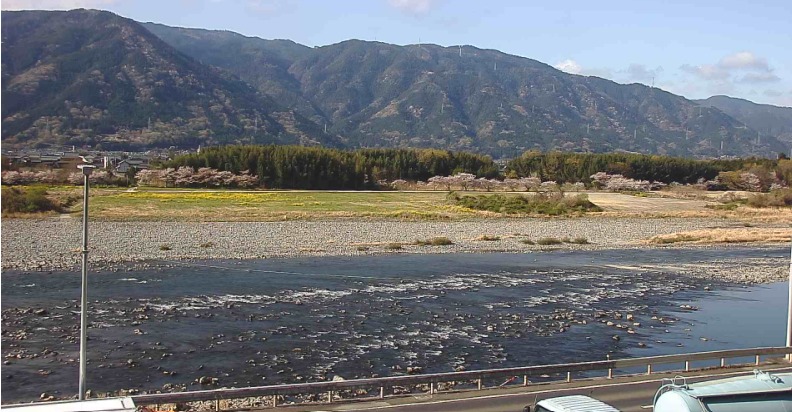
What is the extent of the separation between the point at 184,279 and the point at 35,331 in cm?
1088

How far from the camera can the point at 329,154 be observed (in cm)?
10838

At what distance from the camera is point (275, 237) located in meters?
50.8

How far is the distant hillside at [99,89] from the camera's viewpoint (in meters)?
68.8

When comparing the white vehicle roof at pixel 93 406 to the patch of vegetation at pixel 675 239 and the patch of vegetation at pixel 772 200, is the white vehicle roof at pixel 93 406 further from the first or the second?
the patch of vegetation at pixel 772 200

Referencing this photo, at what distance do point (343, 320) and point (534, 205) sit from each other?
53.5m

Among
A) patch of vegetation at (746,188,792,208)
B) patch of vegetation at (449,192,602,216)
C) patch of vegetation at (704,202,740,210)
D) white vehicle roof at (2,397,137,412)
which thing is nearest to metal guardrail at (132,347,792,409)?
white vehicle roof at (2,397,137,412)

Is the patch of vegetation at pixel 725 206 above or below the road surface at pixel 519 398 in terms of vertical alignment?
above

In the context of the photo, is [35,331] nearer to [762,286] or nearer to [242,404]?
[242,404]

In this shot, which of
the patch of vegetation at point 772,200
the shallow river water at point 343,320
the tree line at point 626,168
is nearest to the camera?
the shallow river water at point 343,320

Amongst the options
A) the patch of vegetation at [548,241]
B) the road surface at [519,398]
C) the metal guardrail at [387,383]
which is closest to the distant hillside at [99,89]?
the metal guardrail at [387,383]

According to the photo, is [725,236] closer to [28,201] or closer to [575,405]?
[28,201]

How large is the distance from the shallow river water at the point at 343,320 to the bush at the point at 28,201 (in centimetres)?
2613

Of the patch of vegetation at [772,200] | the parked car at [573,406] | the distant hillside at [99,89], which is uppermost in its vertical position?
the distant hillside at [99,89]

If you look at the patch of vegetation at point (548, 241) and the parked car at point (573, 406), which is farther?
the patch of vegetation at point (548, 241)
